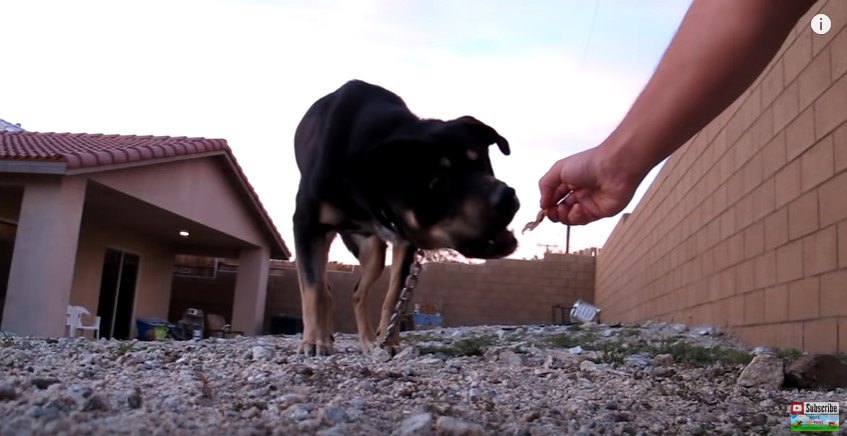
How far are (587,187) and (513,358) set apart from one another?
1832 millimetres

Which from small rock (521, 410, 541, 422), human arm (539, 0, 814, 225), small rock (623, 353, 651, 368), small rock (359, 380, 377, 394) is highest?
human arm (539, 0, 814, 225)

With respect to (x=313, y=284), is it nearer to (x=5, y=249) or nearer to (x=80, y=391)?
(x=80, y=391)

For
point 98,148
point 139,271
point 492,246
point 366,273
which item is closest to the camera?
point 492,246

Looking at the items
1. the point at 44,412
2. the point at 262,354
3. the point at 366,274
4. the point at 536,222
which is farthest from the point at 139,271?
the point at 44,412

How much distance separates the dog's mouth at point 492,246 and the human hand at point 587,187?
42 cm

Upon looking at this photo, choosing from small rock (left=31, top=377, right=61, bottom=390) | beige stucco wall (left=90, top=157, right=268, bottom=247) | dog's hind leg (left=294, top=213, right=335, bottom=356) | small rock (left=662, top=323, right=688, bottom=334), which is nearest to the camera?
small rock (left=31, top=377, right=61, bottom=390)

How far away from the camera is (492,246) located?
333cm

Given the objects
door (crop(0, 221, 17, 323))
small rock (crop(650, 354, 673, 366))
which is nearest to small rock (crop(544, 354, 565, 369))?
small rock (crop(650, 354, 673, 366))

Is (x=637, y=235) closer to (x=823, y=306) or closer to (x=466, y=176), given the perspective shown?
(x=823, y=306)

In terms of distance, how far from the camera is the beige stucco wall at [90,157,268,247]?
1183cm

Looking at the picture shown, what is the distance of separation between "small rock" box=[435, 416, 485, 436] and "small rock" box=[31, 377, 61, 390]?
138 centimetres

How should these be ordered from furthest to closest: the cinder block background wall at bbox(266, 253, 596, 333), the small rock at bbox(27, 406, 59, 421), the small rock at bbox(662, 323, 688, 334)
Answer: the cinder block background wall at bbox(266, 253, 596, 333), the small rock at bbox(662, 323, 688, 334), the small rock at bbox(27, 406, 59, 421)

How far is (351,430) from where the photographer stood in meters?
2.21

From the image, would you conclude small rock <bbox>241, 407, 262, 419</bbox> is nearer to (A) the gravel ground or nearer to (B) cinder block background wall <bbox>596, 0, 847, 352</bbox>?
(A) the gravel ground
